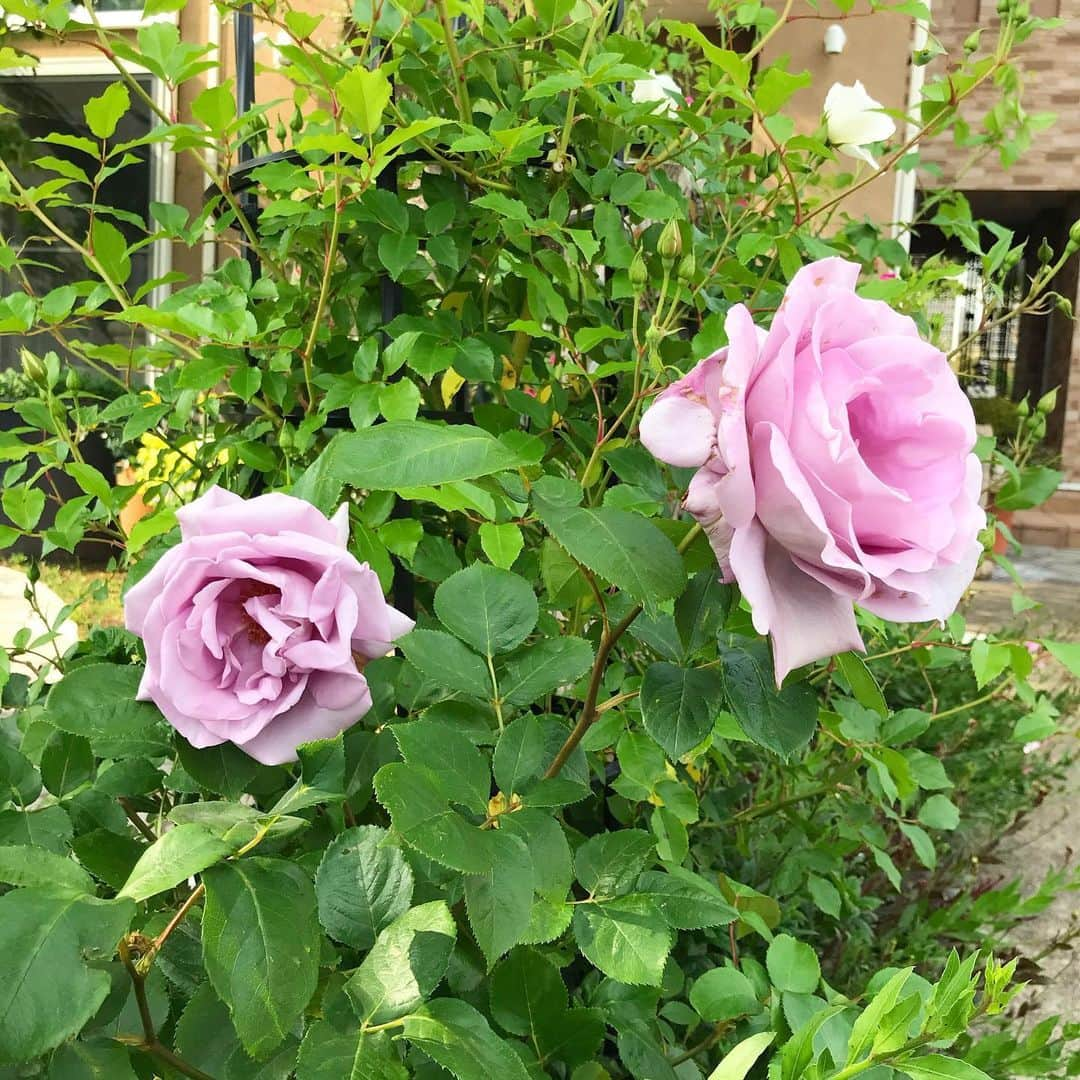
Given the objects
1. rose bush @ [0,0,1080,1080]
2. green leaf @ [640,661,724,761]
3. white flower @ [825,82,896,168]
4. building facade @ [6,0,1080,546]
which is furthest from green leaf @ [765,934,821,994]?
building facade @ [6,0,1080,546]

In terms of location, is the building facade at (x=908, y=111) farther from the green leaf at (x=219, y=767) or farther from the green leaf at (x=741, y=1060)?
the green leaf at (x=741, y=1060)

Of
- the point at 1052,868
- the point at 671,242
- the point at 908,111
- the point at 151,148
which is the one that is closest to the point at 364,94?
the point at 671,242

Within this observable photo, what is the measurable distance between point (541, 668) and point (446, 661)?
5cm

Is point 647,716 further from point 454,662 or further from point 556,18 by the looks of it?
point 556,18

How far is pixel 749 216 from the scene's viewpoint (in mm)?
1029

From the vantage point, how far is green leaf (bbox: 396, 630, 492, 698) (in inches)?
17.6

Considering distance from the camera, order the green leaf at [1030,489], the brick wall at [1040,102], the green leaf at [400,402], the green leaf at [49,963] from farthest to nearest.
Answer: the brick wall at [1040,102], the green leaf at [1030,489], the green leaf at [400,402], the green leaf at [49,963]

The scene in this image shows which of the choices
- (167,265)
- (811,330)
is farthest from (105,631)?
(167,265)

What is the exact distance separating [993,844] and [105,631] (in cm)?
173

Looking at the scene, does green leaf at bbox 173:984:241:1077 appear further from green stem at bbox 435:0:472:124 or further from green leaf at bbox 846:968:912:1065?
green stem at bbox 435:0:472:124

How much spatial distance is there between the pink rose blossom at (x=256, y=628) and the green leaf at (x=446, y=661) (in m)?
0.03

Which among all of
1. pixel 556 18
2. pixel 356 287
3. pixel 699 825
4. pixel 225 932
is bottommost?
pixel 699 825

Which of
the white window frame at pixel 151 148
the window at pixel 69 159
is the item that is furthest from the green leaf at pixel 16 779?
the window at pixel 69 159

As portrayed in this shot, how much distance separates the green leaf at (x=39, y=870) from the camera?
0.31m
